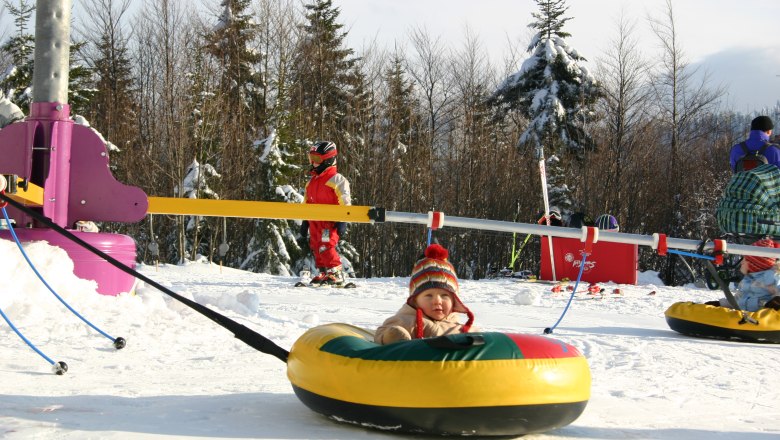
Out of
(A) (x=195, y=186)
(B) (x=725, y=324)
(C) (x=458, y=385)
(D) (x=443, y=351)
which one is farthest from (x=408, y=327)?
(A) (x=195, y=186)

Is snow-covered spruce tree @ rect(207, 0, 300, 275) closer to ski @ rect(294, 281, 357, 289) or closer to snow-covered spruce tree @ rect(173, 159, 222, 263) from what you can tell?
snow-covered spruce tree @ rect(173, 159, 222, 263)

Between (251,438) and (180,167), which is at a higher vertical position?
(180,167)

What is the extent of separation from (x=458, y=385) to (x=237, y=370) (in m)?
2.22

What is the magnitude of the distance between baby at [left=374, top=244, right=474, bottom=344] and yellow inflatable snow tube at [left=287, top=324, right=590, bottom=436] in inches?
22.5

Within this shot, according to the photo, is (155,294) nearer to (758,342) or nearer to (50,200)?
(50,200)

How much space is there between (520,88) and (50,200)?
20.5 metres

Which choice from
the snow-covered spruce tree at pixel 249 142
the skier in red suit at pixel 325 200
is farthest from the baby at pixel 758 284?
the snow-covered spruce tree at pixel 249 142

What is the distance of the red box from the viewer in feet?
43.4

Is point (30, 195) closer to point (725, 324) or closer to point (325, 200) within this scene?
point (325, 200)

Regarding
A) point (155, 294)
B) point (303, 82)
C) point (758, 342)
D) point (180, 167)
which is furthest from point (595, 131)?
point (155, 294)

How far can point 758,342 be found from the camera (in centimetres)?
682

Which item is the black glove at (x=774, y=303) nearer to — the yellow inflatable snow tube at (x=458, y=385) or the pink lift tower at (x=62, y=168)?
the yellow inflatable snow tube at (x=458, y=385)

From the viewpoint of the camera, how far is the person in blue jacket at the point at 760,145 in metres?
8.52

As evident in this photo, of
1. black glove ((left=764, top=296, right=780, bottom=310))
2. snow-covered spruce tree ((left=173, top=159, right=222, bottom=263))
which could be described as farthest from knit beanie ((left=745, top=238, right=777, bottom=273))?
snow-covered spruce tree ((left=173, top=159, right=222, bottom=263))
